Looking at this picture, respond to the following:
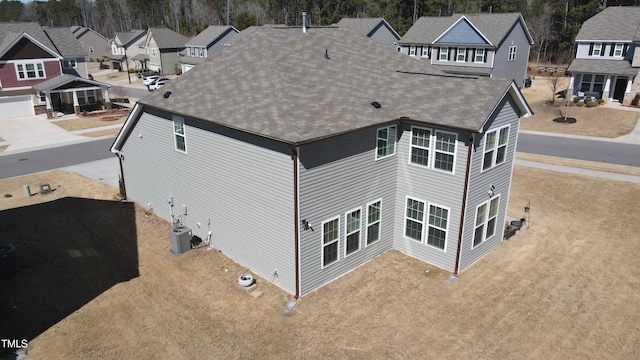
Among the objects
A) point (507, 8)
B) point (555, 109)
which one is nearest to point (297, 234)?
point (555, 109)

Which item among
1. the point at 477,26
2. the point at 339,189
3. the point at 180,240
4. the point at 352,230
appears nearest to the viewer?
the point at 339,189

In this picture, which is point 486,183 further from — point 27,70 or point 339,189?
point 27,70

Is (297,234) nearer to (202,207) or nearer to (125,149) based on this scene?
(202,207)

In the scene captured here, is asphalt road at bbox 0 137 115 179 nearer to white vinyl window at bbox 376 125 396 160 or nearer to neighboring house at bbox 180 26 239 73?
white vinyl window at bbox 376 125 396 160

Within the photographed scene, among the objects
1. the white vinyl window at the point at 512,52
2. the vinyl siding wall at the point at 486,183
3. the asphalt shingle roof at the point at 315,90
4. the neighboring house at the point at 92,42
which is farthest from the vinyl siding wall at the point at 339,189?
the neighboring house at the point at 92,42

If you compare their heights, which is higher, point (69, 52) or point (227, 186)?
point (69, 52)

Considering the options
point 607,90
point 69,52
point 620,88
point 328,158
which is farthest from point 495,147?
Result: point 69,52

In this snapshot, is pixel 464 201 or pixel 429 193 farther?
pixel 429 193
